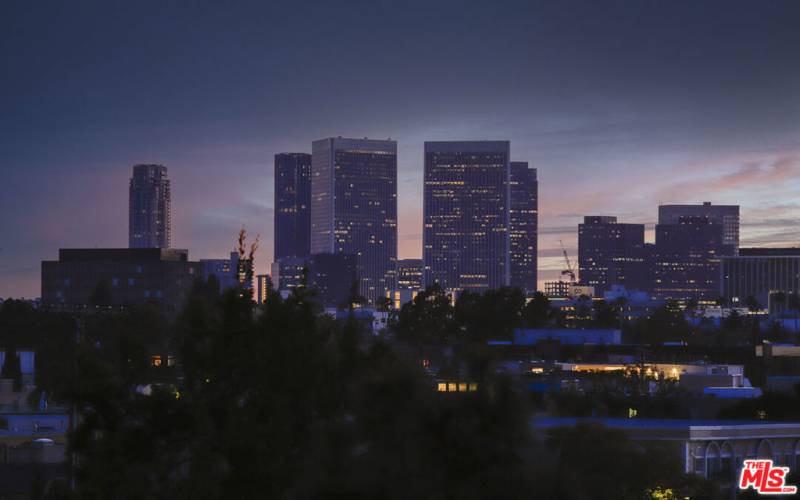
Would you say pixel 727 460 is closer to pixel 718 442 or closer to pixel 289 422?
pixel 718 442

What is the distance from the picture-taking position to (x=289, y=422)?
32.6 m

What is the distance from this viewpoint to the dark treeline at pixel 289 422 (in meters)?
20.0

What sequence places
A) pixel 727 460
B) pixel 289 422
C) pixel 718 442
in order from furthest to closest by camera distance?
pixel 727 460
pixel 718 442
pixel 289 422

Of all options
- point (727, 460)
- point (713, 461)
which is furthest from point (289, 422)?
point (727, 460)

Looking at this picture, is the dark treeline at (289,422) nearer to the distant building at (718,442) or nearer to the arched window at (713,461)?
the distant building at (718,442)

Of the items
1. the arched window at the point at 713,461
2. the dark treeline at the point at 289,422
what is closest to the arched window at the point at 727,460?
the arched window at the point at 713,461

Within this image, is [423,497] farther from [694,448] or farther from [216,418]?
[694,448]

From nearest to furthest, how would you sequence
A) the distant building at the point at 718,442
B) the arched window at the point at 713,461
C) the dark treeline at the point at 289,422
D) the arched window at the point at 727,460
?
the dark treeline at the point at 289,422 < the distant building at the point at 718,442 < the arched window at the point at 713,461 < the arched window at the point at 727,460

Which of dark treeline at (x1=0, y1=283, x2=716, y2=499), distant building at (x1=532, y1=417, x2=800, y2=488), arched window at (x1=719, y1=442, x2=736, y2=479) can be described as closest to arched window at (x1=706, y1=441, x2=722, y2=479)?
distant building at (x1=532, y1=417, x2=800, y2=488)

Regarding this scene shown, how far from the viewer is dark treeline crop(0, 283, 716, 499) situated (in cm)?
1995

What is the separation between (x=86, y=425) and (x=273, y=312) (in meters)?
5.35

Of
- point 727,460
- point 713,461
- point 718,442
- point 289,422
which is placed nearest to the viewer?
point 289,422

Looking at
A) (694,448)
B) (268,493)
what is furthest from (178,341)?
(694,448)

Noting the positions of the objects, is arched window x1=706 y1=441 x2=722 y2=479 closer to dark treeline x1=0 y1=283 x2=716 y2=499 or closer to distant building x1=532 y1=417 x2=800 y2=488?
distant building x1=532 y1=417 x2=800 y2=488
